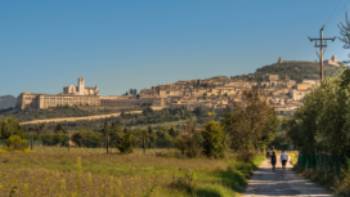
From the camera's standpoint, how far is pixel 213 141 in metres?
52.3

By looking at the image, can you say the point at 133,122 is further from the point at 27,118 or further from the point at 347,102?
the point at 347,102

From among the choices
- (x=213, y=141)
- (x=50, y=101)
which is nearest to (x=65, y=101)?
(x=50, y=101)

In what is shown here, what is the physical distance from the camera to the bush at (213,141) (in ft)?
171

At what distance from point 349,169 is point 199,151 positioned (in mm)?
26867

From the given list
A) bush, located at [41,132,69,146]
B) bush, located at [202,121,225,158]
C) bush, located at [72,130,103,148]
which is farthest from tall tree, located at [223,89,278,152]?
bush, located at [41,132,69,146]

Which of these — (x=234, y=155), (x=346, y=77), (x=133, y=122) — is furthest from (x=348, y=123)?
(x=133, y=122)

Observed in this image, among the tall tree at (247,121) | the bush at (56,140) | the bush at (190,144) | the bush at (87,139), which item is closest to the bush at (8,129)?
the bush at (56,140)

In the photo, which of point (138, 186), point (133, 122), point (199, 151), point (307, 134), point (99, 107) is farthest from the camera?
point (99, 107)

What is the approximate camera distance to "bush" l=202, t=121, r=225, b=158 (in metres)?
52.0

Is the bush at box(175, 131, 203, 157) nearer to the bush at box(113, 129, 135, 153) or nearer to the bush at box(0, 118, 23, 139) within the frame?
the bush at box(113, 129, 135, 153)

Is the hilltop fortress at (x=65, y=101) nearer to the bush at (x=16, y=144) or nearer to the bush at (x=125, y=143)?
the bush at (x=16, y=144)

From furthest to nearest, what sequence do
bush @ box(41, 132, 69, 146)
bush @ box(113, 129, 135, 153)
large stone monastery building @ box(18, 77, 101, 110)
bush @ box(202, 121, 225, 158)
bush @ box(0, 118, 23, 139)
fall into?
large stone monastery building @ box(18, 77, 101, 110) < bush @ box(41, 132, 69, 146) < bush @ box(0, 118, 23, 139) < bush @ box(113, 129, 135, 153) < bush @ box(202, 121, 225, 158)

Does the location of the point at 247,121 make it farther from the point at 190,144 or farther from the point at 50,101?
the point at 50,101

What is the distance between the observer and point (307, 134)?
37.9 m
